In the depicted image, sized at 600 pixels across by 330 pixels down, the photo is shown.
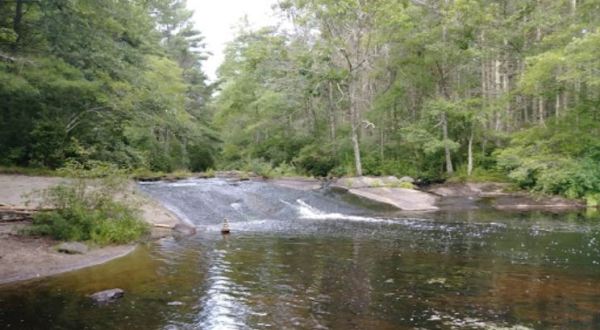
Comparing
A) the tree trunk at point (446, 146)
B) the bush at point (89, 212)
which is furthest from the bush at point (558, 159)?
the bush at point (89, 212)

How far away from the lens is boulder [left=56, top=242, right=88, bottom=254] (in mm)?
11664

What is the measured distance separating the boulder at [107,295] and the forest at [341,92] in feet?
26.0

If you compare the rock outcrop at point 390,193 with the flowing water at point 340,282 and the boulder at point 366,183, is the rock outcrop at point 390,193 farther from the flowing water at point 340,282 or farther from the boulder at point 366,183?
the flowing water at point 340,282

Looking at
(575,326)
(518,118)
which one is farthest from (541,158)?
(575,326)

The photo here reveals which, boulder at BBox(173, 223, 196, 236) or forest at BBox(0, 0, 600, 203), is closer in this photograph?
boulder at BBox(173, 223, 196, 236)

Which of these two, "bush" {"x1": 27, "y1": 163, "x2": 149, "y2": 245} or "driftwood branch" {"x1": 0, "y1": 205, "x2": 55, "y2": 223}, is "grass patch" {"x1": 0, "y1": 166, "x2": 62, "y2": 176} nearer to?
"driftwood branch" {"x1": 0, "y1": 205, "x2": 55, "y2": 223}

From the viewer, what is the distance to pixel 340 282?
32.0ft

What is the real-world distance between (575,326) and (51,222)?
12.1 metres

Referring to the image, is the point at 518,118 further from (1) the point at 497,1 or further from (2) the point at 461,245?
(2) the point at 461,245

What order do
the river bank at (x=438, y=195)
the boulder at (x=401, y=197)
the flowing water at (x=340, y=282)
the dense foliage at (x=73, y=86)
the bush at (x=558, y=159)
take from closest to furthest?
the flowing water at (x=340, y=282)
the dense foliage at (x=73, y=86)
the boulder at (x=401, y=197)
the river bank at (x=438, y=195)
the bush at (x=558, y=159)

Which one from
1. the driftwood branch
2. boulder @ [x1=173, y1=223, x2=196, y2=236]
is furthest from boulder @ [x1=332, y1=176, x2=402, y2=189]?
the driftwood branch

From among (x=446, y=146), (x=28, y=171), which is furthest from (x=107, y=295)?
(x=446, y=146)

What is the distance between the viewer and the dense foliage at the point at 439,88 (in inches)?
1051

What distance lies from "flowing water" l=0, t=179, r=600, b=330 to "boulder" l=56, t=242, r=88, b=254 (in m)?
1.03
